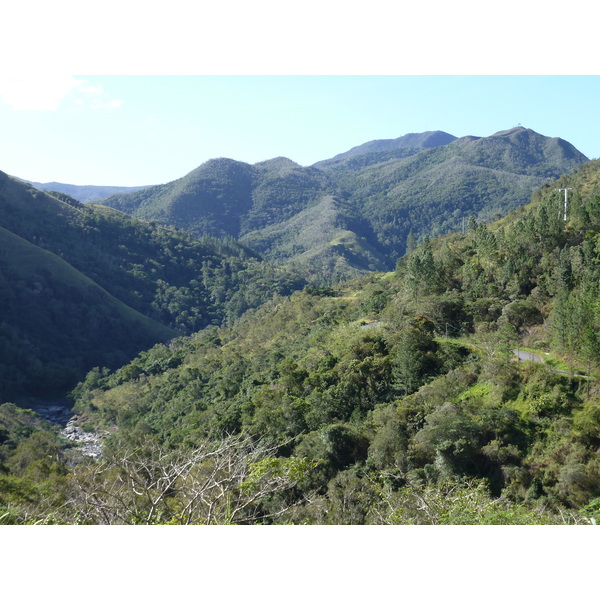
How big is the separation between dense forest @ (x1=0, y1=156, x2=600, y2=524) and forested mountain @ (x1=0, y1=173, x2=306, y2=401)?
24.5 m

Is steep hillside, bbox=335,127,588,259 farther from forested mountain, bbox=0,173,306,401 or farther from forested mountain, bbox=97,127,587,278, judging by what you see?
forested mountain, bbox=0,173,306,401

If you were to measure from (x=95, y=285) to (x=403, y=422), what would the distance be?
215 feet

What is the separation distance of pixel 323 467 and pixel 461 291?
13.4 metres

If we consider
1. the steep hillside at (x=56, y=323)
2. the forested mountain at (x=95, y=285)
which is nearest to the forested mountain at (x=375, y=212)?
the forested mountain at (x=95, y=285)

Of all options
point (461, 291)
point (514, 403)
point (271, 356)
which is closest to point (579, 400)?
point (514, 403)

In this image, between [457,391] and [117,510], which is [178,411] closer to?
[457,391]

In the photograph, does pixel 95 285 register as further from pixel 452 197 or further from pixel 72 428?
pixel 452 197

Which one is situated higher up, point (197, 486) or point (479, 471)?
point (197, 486)

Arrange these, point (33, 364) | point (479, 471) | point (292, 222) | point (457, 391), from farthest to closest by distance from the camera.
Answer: point (292, 222) → point (33, 364) → point (457, 391) → point (479, 471)

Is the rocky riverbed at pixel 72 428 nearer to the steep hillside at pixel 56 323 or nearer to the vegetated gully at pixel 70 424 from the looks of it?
the vegetated gully at pixel 70 424

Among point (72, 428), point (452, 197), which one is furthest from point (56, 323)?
point (452, 197)

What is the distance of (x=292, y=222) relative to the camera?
7224 inches

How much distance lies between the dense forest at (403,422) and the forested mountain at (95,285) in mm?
24467

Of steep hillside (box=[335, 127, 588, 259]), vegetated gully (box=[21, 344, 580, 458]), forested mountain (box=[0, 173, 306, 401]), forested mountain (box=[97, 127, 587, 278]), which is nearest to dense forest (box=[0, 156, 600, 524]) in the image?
vegetated gully (box=[21, 344, 580, 458])
